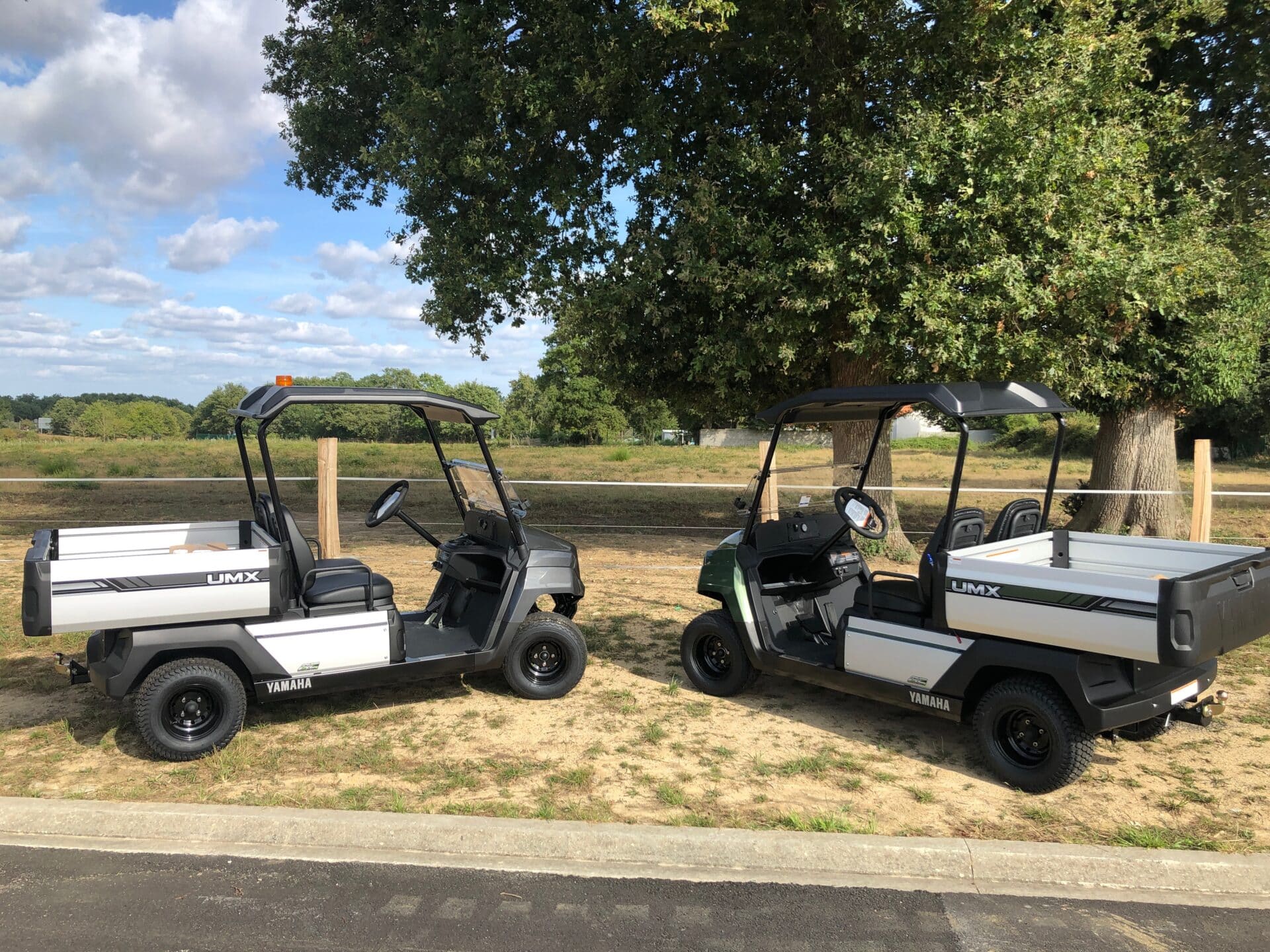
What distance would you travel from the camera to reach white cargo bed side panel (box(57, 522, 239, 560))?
4.90 meters

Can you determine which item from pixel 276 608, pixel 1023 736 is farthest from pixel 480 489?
pixel 1023 736

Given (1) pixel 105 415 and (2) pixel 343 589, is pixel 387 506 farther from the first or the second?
(1) pixel 105 415

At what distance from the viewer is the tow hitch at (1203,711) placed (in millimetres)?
4465

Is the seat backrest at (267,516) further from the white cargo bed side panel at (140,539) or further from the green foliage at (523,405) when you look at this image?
the green foliage at (523,405)

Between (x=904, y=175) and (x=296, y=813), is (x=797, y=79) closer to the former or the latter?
(x=904, y=175)

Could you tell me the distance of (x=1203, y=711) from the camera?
451 centimetres

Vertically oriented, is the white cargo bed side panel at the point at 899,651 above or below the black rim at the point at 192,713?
above

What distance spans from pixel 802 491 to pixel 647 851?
12236 mm

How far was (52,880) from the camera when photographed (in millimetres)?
3512

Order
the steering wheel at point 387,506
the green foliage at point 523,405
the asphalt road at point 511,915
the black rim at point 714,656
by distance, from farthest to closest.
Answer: the green foliage at point 523,405
the black rim at point 714,656
the steering wheel at point 387,506
the asphalt road at point 511,915

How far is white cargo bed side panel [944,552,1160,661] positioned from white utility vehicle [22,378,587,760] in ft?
7.86

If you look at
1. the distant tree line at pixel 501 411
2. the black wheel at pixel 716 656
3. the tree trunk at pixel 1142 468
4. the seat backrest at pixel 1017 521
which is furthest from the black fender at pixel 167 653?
the distant tree line at pixel 501 411

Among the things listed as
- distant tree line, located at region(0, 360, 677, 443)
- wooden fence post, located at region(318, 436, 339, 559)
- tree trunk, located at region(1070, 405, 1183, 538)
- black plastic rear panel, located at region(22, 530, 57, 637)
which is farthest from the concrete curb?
distant tree line, located at region(0, 360, 677, 443)

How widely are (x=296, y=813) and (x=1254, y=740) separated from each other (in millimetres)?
4962
